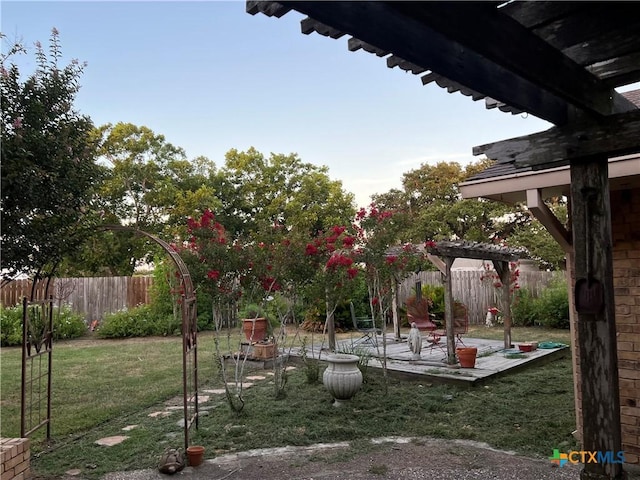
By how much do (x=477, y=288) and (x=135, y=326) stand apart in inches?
361

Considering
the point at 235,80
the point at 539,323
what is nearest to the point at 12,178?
the point at 235,80

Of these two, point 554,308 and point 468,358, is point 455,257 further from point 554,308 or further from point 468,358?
point 554,308

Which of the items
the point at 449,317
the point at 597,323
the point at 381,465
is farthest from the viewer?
the point at 449,317

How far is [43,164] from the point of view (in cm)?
351

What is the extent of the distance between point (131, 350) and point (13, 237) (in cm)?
698

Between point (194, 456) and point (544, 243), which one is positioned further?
point (544, 243)

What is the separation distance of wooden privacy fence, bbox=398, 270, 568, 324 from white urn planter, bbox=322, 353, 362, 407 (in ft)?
25.9

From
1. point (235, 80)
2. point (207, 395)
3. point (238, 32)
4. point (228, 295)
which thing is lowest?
point (207, 395)

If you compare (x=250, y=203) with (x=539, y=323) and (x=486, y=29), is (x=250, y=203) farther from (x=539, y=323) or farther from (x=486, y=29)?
(x=486, y=29)

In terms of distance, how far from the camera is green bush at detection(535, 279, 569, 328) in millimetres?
11562

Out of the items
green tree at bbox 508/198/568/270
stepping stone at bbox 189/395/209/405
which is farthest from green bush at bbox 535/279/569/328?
stepping stone at bbox 189/395/209/405

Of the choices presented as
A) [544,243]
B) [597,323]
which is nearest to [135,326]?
[597,323]

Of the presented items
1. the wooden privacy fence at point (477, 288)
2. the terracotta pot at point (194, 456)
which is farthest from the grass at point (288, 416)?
the wooden privacy fence at point (477, 288)

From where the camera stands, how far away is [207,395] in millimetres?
6047
